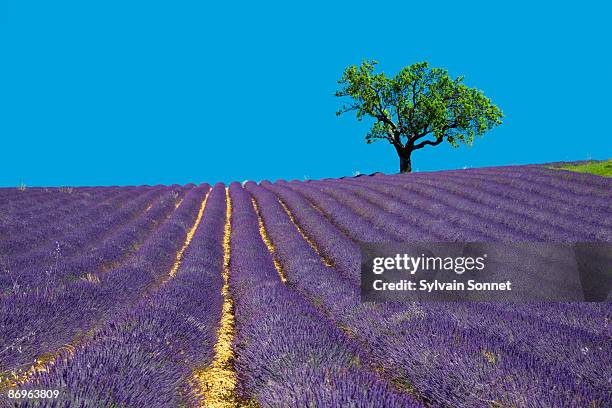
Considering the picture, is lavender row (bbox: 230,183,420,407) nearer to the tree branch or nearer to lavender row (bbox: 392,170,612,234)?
lavender row (bbox: 392,170,612,234)

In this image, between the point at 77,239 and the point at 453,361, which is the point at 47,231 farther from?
the point at 453,361

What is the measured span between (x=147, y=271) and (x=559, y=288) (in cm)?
583

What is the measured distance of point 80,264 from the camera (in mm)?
5914

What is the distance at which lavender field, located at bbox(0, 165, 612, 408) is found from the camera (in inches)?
81.7

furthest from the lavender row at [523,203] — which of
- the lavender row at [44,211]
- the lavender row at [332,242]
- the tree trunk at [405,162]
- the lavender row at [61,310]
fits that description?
the tree trunk at [405,162]

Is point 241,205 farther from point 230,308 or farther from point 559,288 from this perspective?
point 559,288

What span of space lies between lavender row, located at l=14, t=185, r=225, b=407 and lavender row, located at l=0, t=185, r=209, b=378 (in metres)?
0.50

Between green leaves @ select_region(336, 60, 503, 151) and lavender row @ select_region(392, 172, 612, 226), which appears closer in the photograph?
lavender row @ select_region(392, 172, 612, 226)

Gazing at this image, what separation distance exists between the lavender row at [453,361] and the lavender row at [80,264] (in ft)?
12.5

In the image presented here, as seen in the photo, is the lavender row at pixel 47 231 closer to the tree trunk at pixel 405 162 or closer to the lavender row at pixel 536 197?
the lavender row at pixel 536 197

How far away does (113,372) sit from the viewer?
7.15 feet

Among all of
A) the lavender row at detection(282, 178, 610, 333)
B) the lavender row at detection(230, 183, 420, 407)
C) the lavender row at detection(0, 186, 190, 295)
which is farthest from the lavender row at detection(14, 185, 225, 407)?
the lavender row at detection(282, 178, 610, 333)

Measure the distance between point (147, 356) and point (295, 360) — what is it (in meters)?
1.02

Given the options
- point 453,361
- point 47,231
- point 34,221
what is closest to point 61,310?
point 453,361
